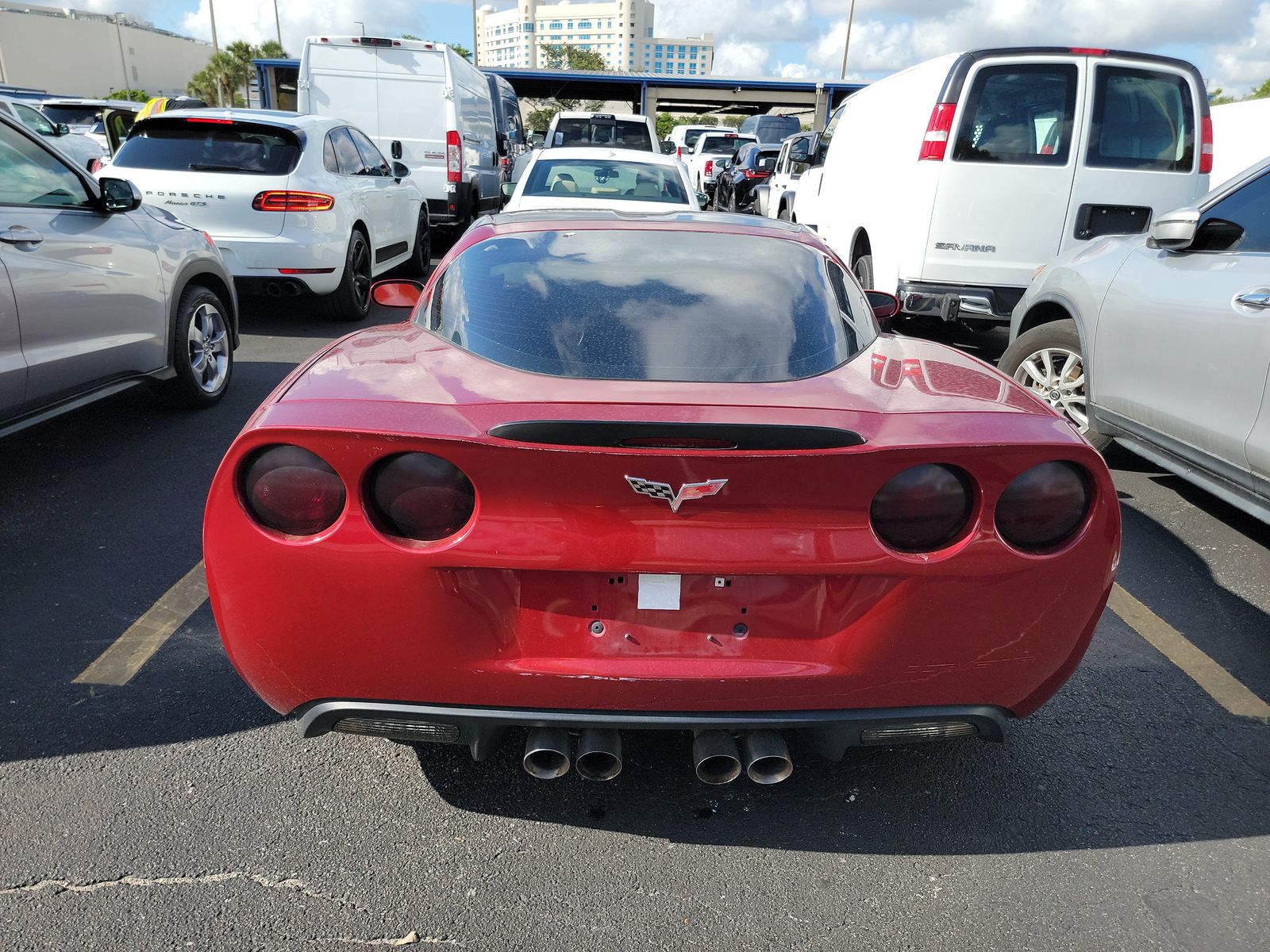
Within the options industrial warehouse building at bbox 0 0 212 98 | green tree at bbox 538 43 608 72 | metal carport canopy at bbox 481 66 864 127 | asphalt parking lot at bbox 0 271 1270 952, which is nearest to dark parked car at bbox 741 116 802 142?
metal carport canopy at bbox 481 66 864 127

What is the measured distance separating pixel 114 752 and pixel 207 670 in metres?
0.45

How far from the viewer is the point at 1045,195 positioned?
6.69 metres

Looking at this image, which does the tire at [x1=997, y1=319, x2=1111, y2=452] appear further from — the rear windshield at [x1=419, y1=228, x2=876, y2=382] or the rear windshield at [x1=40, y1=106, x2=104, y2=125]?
the rear windshield at [x1=40, y1=106, x2=104, y2=125]

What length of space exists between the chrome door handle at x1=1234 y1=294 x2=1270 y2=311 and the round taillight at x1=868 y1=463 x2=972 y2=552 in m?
2.29

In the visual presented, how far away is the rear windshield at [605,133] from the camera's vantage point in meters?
16.3

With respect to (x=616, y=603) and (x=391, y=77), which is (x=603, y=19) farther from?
(x=616, y=603)

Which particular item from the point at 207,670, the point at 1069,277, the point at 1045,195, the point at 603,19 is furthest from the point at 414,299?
the point at 603,19

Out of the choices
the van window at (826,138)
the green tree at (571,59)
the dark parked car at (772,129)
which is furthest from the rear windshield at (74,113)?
the green tree at (571,59)

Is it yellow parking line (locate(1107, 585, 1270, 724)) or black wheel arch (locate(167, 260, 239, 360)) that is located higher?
black wheel arch (locate(167, 260, 239, 360))

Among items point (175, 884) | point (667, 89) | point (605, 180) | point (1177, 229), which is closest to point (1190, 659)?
point (1177, 229)

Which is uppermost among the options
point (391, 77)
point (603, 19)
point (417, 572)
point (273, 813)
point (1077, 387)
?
point (603, 19)

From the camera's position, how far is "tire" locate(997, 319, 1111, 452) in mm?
5137

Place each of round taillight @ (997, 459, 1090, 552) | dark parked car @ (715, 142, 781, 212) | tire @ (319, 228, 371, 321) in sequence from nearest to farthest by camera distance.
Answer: round taillight @ (997, 459, 1090, 552)
tire @ (319, 228, 371, 321)
dark parked car @ (715, 142, 781, 212)

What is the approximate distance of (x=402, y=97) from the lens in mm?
12891
